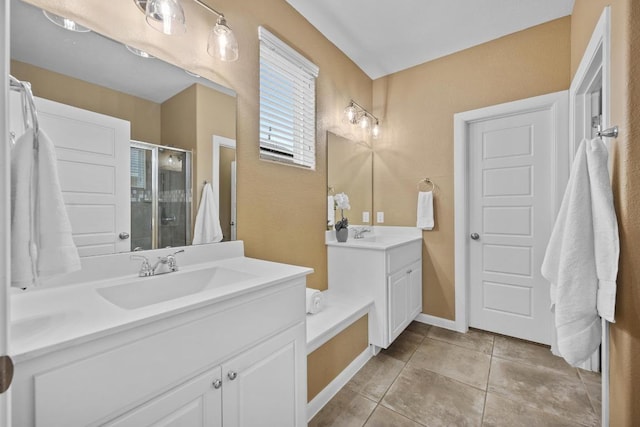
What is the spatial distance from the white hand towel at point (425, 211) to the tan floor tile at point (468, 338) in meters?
0.98

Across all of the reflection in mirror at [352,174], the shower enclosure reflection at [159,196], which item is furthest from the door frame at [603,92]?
the shower enclosure reflection at [159,196]

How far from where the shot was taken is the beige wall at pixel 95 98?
97cm

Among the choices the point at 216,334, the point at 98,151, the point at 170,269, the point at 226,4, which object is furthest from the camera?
the point at 226,4

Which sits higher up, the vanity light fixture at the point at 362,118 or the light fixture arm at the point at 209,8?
the light fixture arm at the point at 209,8

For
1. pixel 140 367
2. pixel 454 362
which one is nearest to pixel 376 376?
pixel 454 362

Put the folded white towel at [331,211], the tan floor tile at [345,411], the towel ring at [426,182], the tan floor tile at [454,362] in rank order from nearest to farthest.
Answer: the tan floor tile at [345,411]
the tan floor tile at [454,362]
the folded white towel at [331,211]
the towel ring at [426,182]

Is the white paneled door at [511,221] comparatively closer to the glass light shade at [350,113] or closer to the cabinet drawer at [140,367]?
the glass light shade at [350,113]

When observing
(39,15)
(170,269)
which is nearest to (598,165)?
(170,269)

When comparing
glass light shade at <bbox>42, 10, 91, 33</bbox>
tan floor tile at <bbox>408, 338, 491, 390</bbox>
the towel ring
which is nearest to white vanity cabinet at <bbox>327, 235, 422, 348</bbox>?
tan floor tile at <bbox>408, 338, 491, 390</bbox>

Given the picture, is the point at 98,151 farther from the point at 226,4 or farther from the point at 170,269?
the point at 226,4

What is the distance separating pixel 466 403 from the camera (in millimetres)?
1628

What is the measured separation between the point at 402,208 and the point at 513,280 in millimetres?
1151

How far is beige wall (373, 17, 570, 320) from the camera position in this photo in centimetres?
222

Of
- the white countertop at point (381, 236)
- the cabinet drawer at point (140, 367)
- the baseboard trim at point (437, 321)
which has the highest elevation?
the white countertop at point (381, 236)
